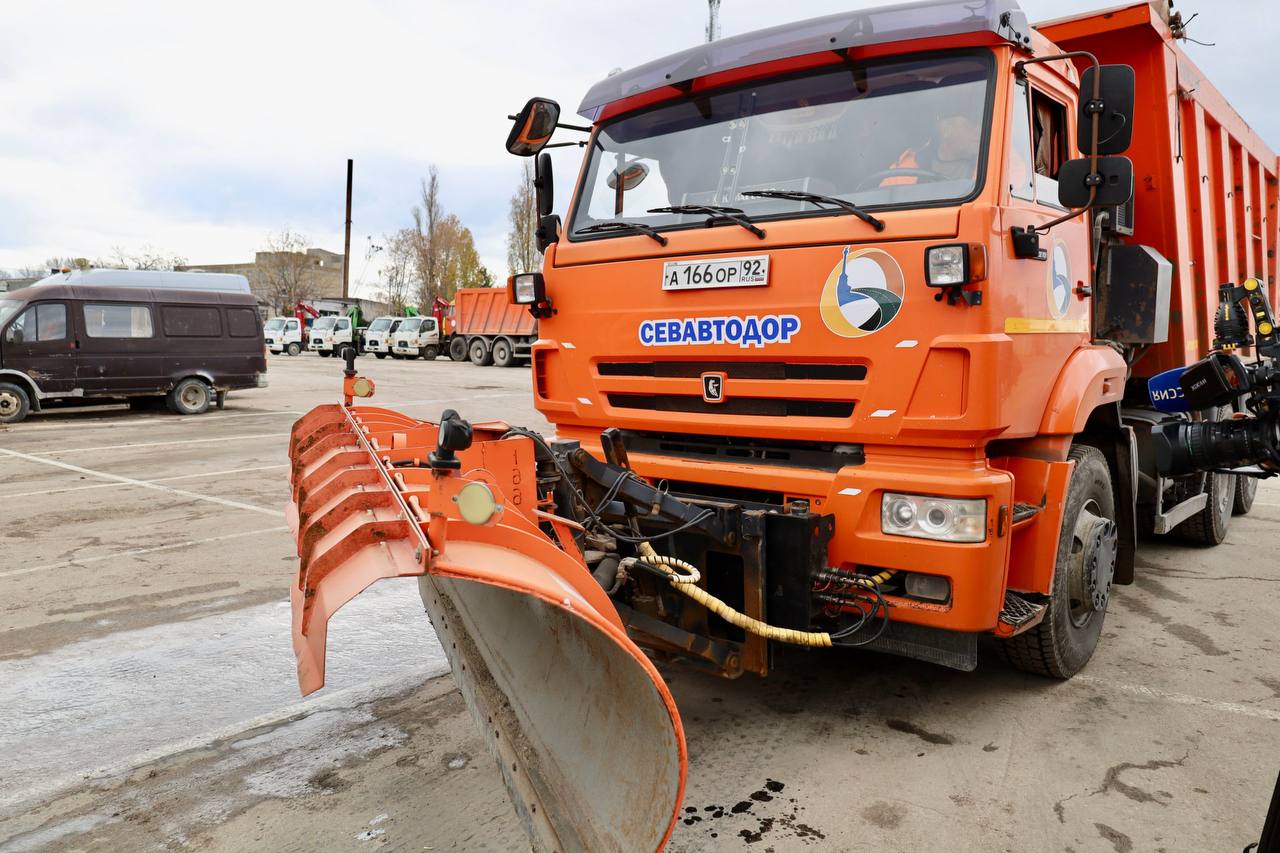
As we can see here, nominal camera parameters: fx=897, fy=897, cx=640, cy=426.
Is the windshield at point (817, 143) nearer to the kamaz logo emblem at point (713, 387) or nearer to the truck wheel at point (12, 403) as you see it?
the kamaz logo emblem at point (713, 387)

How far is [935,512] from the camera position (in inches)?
128

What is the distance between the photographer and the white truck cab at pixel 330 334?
130ft

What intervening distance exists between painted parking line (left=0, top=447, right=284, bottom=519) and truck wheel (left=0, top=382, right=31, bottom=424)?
120 inches

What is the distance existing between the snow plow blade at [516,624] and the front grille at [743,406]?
37.9 inches

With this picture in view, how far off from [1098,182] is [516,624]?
8.84ft

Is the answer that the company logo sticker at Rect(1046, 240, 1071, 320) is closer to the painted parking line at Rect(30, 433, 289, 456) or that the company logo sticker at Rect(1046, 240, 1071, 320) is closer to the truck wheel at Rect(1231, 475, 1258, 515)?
the truck wheel at Rect(1231, 475, 1258, 515)

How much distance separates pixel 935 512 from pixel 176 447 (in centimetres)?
1188

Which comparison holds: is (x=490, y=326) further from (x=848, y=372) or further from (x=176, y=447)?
(x=848, y=372)

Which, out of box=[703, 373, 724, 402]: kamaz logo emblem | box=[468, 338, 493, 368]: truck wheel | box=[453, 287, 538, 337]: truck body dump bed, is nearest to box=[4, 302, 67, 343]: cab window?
box=[703, 373, 724, 402]: kamaz logo emblem

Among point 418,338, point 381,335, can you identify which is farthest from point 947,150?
point 381,335

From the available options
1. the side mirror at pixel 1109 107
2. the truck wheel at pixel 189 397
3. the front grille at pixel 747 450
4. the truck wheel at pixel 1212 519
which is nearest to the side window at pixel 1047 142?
the side mirror at pixel 1109 107

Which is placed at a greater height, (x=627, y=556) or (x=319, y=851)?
(x=627, y=556)

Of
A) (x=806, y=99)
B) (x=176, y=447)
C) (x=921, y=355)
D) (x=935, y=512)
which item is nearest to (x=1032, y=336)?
(x=921, y=355)

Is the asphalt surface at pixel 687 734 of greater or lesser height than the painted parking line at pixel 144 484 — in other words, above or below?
below
